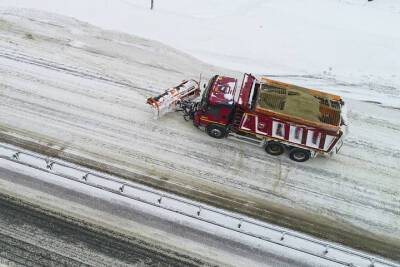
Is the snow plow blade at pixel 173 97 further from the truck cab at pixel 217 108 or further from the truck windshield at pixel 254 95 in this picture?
the truck windshield at pixel 254 95

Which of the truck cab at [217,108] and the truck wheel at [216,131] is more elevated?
the truck cab at [217,108]

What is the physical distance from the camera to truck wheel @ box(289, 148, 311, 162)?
45.8ft

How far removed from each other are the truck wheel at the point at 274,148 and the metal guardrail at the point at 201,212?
3.09 meters

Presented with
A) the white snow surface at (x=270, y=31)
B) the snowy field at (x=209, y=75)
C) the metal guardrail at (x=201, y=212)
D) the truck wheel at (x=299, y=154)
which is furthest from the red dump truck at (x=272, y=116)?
the white snow surface at (x=270, y=31)

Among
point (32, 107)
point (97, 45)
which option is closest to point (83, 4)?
point (97, 45)

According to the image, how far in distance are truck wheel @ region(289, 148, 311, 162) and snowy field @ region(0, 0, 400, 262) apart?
0.28 metres

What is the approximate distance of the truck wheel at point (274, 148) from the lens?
14.1 metres

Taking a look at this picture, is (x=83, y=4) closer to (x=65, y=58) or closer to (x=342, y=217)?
(x=65, y=58)

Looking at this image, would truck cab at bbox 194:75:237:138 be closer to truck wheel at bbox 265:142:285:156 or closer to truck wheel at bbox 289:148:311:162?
truck wheel at bbox 265:142:285:156

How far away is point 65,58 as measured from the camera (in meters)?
18.2

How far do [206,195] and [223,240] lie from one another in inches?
67.8

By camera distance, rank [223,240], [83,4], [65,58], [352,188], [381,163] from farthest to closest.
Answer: [83,4] < [65,58] < [381,163] < [352,188] < [223,240]

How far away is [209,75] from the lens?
717 inches

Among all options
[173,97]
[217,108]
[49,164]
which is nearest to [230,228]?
[217,108]
